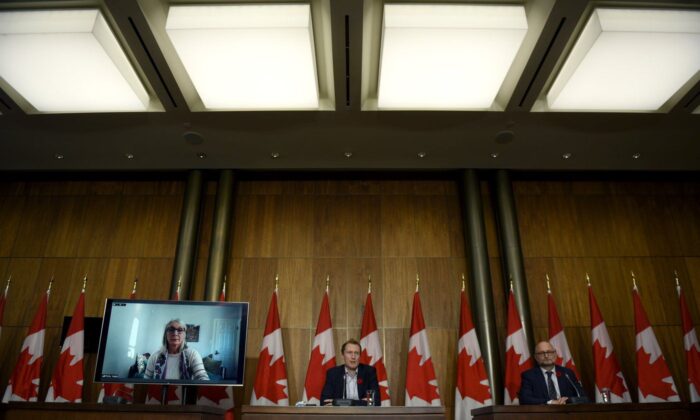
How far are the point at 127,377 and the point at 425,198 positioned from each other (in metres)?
4.11

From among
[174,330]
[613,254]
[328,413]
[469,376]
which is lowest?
[328,413]

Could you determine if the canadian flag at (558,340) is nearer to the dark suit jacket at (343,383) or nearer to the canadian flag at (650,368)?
the canadian flag at (650,368)

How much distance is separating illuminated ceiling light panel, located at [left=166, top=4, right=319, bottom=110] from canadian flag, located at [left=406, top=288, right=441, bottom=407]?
2664 mm

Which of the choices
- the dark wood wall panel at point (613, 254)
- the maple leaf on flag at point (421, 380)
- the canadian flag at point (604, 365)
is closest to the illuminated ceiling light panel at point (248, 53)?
the maple leaf on flag at point (421, 380)

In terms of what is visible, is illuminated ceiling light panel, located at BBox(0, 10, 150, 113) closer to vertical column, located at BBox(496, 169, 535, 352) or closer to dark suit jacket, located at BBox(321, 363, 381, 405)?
dark suit jacket, located at BBox(321, 363, 381, 405)

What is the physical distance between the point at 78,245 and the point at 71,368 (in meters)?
1.76

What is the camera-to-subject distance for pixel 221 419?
3.62 m

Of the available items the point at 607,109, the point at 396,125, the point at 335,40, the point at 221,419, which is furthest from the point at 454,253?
the point at 221,419

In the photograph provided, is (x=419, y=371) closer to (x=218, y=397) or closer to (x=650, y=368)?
(x=218, y=397)

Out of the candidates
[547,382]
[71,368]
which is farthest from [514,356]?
[71,368]

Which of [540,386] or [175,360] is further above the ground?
[175,360]

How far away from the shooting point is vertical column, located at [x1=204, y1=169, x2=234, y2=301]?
5.64m

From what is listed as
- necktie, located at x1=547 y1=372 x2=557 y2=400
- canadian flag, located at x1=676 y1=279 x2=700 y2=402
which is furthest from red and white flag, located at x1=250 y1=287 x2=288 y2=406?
canadian flag, located at x1=676 y1=279 x2=700 y2=402

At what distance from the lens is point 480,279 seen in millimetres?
5672
